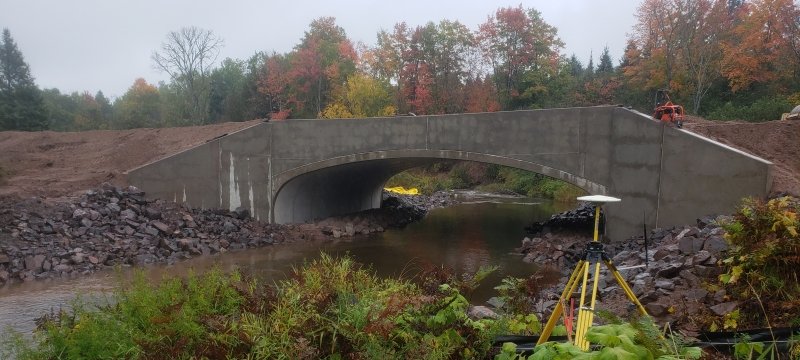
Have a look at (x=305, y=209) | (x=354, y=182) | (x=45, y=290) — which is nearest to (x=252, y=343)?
(x=45, y=290)

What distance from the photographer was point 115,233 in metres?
13.1

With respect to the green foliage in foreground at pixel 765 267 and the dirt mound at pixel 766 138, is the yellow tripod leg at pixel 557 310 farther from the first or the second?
the dirt mound at pixel 766 138

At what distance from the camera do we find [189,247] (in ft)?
43.6

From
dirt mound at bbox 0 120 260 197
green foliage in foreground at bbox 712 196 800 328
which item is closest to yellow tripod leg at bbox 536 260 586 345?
green foliage in foreground at bbox 712 196 800 328

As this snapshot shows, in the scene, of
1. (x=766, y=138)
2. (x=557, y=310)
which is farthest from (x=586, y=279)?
(x=766, y=138)

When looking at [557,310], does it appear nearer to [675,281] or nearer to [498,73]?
[675,281]

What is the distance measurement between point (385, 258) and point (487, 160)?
3.73 metres

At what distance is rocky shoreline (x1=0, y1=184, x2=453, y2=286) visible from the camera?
443 inches

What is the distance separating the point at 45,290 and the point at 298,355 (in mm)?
8882

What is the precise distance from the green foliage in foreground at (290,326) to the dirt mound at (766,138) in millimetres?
9412

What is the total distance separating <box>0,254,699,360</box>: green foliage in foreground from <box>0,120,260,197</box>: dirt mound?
12.6 meters

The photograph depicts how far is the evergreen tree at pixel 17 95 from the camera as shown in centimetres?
3369

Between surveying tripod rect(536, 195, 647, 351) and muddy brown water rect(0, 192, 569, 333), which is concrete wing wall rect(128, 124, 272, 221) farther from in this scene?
surveying tripod rect(536, 195, 647, 351)

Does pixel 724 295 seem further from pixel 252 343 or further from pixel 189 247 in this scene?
pixel 189 247
